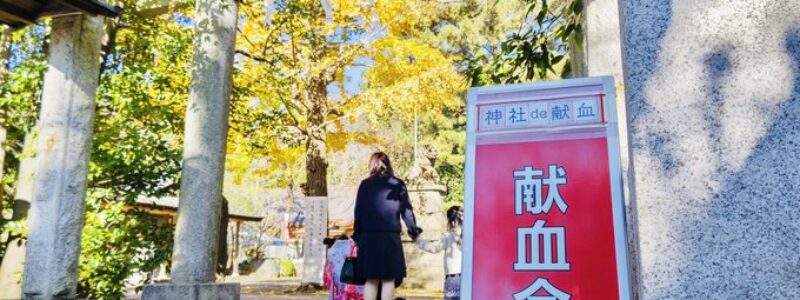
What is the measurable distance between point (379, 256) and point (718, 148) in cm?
322

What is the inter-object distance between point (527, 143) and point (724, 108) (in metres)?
0.86

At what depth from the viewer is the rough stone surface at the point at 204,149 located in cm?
594

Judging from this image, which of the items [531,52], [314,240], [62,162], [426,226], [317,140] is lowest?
[314,240]

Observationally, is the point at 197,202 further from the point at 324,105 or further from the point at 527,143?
the point at 324,105

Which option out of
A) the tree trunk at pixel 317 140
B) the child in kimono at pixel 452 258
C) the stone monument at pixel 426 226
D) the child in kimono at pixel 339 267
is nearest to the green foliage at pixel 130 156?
the child in kimono at pixel 339 267

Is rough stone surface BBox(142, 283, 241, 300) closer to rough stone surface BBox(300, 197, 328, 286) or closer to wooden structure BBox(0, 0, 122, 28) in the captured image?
wooden structure BBox(0, 0, 122, 28)

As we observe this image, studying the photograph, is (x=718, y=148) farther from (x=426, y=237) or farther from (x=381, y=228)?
(x=426, y=237)

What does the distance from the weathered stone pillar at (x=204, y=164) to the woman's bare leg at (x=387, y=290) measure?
211 centimetres

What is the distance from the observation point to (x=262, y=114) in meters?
9.74

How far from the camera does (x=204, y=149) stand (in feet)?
19.9

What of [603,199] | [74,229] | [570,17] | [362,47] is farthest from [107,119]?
[362,47]

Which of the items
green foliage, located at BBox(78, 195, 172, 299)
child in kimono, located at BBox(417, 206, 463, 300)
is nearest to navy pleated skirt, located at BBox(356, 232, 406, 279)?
child in kimono, located at BBox(417, 206, 463, 300)

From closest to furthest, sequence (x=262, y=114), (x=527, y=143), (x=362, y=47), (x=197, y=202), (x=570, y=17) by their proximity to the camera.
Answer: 1. (x=527, y=143)
2. (x=570, y=17)
3. (x=197, y=202)
4. (x=262, y=114)
5. (x=362, y=47)

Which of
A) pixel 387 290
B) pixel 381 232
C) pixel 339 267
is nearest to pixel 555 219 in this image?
pixel 381 232
